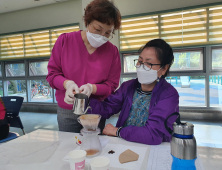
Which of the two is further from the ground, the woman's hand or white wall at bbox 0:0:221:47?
white wall at bbox 0:0:221:47

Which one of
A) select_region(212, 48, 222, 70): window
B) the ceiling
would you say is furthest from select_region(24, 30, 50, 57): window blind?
select_region(212, 48, 222, 70): window

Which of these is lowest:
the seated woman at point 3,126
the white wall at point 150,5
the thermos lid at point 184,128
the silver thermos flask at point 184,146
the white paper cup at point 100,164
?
the seated woman at point 3,126

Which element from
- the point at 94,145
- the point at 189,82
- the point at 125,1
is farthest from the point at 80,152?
the point at 125,1

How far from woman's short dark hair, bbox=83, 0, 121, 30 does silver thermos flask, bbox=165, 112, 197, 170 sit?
870 mm

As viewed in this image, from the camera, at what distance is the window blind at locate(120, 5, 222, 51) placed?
10.7 ft

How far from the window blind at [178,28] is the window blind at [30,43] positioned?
A: 156 cm

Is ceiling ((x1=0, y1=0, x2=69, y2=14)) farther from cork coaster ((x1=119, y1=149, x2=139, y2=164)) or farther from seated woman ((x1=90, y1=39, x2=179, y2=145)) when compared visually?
cork coaster ((x1=119, y1=149, x2=139, y2=164))

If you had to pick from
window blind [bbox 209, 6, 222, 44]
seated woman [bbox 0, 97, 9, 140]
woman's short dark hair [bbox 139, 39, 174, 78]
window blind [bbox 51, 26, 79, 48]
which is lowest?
seated woman [bbox 0, 97, 9, 140]

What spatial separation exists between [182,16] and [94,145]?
3.55 m

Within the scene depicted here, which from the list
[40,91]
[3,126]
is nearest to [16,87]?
[40,91]

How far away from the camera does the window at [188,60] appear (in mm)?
3556

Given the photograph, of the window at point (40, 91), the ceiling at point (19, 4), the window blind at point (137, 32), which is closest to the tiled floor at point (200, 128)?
the window at point (40, 91)

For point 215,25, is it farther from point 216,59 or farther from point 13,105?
point 13,105

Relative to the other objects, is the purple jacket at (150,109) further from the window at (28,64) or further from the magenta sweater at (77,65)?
the window at (28,64)
